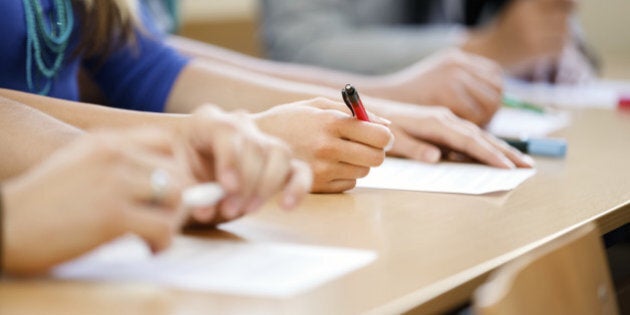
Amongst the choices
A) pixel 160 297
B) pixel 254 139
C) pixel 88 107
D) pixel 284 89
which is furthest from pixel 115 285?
pixel 284 89

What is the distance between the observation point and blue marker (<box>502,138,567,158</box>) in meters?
1.28

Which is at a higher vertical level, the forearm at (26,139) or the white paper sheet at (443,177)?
the forearm at (26,139)

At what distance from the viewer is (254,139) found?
0.75 m

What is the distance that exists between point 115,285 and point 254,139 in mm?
152

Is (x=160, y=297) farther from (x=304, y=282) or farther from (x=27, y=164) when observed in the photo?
(x=27, y=164)

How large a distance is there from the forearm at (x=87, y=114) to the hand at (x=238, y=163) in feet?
0.73

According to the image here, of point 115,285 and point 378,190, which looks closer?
point 115,285

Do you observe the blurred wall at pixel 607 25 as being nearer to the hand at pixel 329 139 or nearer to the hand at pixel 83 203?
the hand at pixel 329 139

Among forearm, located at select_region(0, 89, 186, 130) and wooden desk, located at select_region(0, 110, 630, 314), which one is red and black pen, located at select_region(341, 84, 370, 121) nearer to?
wooden desk, located at select_region(0, 110, 630, 314)

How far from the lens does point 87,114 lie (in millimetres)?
1014

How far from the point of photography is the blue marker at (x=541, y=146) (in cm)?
128

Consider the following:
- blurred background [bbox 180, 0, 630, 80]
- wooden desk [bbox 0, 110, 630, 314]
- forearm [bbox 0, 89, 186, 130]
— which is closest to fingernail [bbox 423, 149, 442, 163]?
wooden desk [bbox 0, 110, 630, 314]

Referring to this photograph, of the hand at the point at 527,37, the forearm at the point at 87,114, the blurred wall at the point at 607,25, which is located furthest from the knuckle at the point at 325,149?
the blurred wall at the point at 607,25

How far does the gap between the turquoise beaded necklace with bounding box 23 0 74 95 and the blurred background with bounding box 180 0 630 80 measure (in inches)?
83.0
